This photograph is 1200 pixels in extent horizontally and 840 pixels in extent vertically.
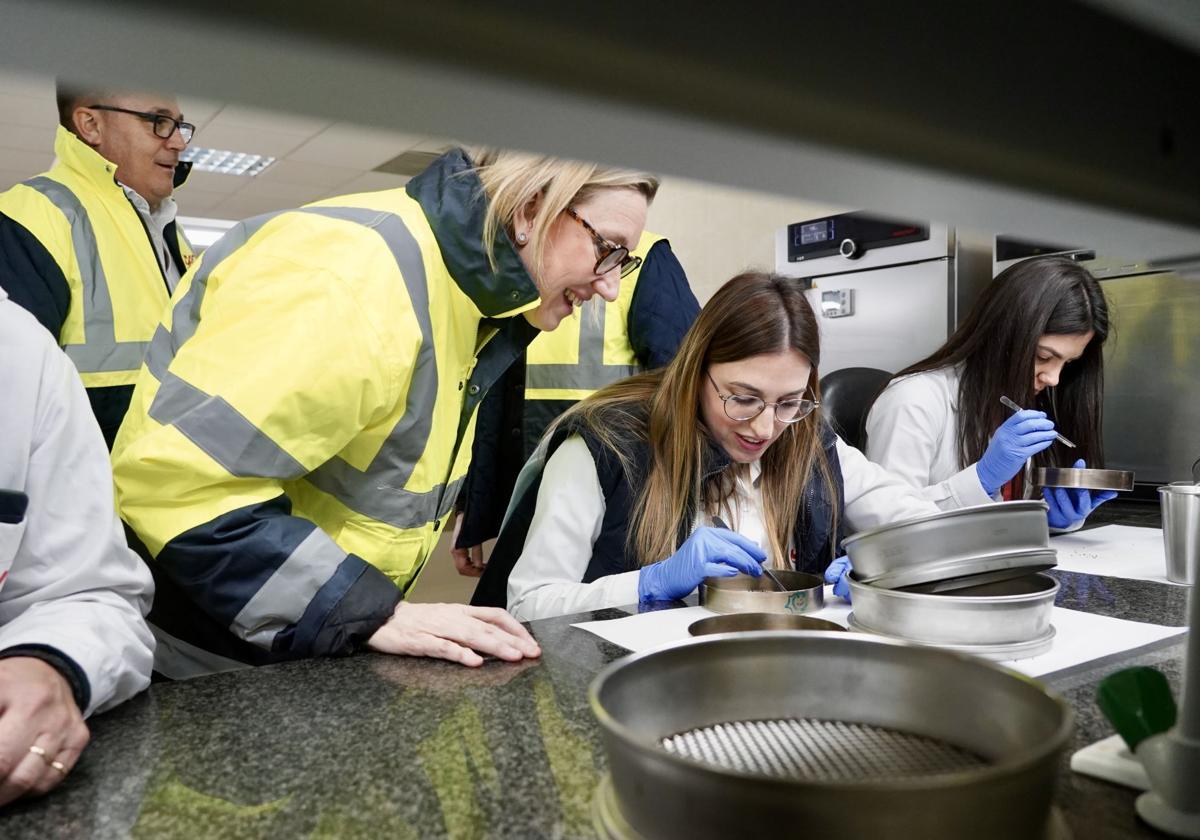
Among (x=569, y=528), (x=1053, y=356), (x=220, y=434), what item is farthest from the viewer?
(x=1053, y=356)

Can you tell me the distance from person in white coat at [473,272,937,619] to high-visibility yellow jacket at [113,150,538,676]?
302 millimetres

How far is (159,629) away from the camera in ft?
4.15

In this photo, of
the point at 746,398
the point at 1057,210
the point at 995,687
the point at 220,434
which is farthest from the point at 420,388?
the point at 1057,210

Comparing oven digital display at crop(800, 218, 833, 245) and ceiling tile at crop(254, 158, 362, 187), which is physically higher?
ceiling tile at crop(254, 158, 362, 187)

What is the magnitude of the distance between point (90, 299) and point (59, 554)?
1.47 meters

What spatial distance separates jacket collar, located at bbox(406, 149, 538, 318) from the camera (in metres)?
1.31

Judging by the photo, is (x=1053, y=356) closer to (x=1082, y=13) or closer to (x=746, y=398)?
(x=746, y=398)

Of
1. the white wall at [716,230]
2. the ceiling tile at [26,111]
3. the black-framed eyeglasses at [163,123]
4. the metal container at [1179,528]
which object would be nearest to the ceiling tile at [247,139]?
the ceiling tile at [26,111]

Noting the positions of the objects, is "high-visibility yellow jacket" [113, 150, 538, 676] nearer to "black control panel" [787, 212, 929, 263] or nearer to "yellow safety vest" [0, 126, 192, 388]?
"yellow safety vest" [0, 126, 192, 388]

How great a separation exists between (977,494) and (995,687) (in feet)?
5.46

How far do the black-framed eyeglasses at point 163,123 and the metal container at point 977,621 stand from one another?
7.44 ft

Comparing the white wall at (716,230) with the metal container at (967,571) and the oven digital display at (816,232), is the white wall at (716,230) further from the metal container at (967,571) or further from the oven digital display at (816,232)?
the metal container at (967,571)

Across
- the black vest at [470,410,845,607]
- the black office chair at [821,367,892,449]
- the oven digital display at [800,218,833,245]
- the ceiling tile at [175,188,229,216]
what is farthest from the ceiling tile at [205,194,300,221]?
the black vest at [470,410,845,607]

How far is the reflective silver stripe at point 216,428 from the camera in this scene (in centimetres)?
A: 105
